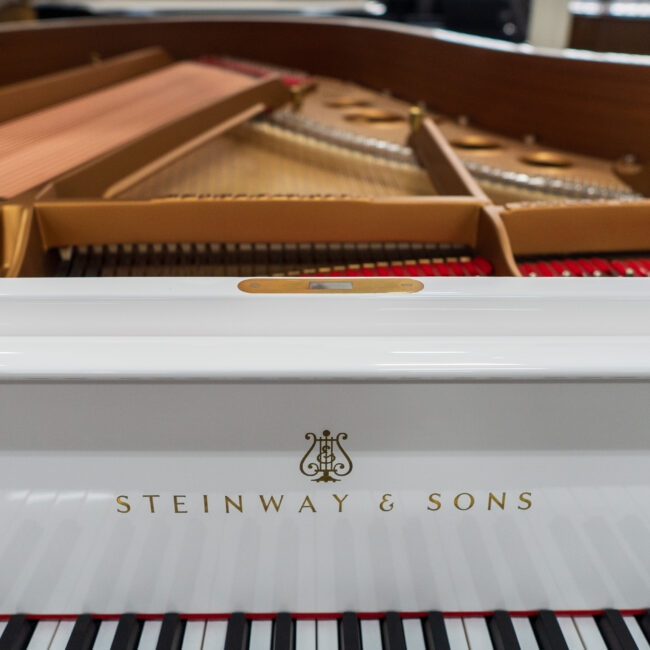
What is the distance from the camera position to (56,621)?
1.12 meters

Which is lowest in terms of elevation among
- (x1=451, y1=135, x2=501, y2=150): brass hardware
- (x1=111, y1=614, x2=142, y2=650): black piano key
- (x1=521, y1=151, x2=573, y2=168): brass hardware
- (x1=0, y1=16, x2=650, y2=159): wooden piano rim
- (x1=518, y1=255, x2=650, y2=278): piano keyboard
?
(x1=111, y1=614, x2=142, y2=650): black piano key

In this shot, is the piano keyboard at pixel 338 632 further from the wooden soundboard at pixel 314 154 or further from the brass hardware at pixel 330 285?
the wooden soundboard at pixel 314 154

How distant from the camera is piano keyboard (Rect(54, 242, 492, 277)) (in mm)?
1523

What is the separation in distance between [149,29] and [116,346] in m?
3.37

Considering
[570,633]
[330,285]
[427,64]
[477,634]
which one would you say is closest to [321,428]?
[330,285]

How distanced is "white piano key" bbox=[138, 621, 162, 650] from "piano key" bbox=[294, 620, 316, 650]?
25 centimetres

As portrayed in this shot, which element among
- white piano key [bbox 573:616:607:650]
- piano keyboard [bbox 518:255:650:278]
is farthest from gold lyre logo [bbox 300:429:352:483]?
piano keyboard [bbox 518:255:650:278]

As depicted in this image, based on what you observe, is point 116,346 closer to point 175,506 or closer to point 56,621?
point 175,506

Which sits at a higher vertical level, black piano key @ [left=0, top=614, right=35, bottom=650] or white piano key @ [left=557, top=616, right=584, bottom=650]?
black piano key @ [left=0, top=614, right=35, bottom=650]

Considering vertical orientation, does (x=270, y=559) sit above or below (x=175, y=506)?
below

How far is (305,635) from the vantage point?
44.2 inches

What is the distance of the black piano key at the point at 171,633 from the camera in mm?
1082

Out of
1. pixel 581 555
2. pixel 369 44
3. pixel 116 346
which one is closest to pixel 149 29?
pixel 369 44

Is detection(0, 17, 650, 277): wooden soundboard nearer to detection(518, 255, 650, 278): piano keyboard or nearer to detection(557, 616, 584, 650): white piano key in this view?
detection(518, 255, 650, 278): piano keyboard
